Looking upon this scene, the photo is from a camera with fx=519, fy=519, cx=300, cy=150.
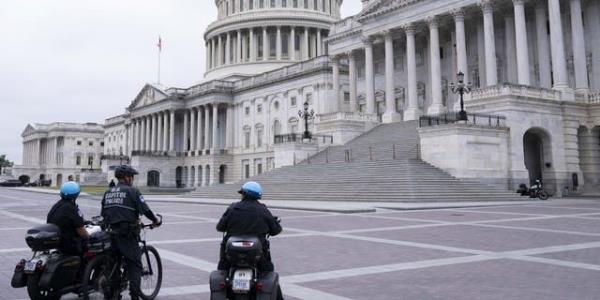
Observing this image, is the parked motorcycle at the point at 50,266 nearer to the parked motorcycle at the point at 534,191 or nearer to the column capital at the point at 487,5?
the parked motorcycle at the point at 534,191

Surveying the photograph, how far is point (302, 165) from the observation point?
43.2 m

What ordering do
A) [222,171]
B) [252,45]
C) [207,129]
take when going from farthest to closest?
[252,45] < [207,129] < [222,171]

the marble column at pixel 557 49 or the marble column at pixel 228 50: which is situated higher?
the marble column at pixel 228 50

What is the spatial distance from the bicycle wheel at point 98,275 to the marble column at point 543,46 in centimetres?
4269

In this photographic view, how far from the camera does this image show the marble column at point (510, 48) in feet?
148

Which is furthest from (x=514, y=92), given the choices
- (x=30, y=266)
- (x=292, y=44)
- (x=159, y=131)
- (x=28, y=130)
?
(x=28, y=130)

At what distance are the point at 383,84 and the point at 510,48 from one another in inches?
640

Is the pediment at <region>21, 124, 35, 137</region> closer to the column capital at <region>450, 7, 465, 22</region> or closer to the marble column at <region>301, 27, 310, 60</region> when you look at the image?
the marble column at <region>301, 27, 310, 60</region>

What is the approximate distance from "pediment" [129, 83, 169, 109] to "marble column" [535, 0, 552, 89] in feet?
219

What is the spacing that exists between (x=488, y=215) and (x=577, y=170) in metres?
20.4

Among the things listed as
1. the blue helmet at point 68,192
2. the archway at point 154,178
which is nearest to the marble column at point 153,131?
the archway at point 154,178

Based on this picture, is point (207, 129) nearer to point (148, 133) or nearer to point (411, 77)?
point (148, 133)

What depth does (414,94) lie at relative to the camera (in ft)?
158

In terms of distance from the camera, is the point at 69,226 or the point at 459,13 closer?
the point at 69,226
